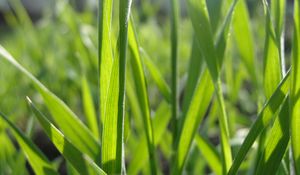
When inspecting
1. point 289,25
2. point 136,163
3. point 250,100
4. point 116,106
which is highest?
point 116,106

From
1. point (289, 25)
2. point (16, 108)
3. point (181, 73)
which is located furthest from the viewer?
point (289, 25)

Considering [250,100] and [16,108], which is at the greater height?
[16,108]

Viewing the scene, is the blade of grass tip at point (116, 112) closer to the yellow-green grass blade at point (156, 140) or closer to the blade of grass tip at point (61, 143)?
the blade of grass tip at point (61, 143)

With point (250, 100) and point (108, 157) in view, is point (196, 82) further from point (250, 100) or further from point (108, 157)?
point (250, 100)

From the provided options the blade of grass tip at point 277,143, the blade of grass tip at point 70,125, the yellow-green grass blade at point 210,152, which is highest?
the blade of grass tip at point 70,125

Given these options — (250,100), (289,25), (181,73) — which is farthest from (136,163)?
(289,25)

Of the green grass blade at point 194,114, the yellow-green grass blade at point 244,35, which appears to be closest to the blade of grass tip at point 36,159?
the green grass blade at point 194,114

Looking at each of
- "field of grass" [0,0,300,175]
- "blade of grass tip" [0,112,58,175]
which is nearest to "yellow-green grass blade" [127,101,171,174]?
"field of grass" [0,0,300,175]
